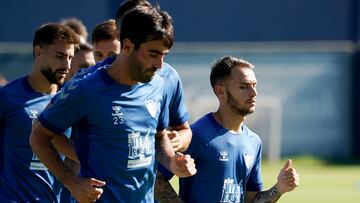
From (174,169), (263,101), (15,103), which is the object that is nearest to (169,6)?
(263,101)

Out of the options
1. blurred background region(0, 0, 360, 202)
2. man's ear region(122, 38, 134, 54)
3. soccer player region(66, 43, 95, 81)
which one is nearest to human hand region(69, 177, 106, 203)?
Result: man's ear region(122, 38, 134, 54)

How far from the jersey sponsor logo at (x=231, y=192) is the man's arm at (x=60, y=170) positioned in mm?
1394

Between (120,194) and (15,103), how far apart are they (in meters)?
1.90

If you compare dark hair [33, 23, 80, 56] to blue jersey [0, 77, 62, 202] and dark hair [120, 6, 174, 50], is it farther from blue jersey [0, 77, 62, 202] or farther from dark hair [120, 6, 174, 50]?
dark hair [120, 6, 174, 50]

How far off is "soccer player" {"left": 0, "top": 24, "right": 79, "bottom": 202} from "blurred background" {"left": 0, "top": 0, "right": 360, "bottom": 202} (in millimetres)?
13774

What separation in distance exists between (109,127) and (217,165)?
4.30 ft

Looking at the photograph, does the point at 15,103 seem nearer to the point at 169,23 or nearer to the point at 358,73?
the point at 169,23

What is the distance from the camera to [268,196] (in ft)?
23.7

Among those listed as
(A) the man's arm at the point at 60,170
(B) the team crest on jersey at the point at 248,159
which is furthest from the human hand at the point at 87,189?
(B) the team crest on jersey at the point at 248,159

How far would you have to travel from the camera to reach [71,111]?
579cm

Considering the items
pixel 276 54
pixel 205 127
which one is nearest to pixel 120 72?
pixel 205 127

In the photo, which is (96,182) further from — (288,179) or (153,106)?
(288,179)

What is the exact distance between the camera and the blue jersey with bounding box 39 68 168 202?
228 inches

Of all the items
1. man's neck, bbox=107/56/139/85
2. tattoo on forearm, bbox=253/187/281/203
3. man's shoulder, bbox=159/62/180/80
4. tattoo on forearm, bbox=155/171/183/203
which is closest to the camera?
man's neck, bbox=107/56/139/85
